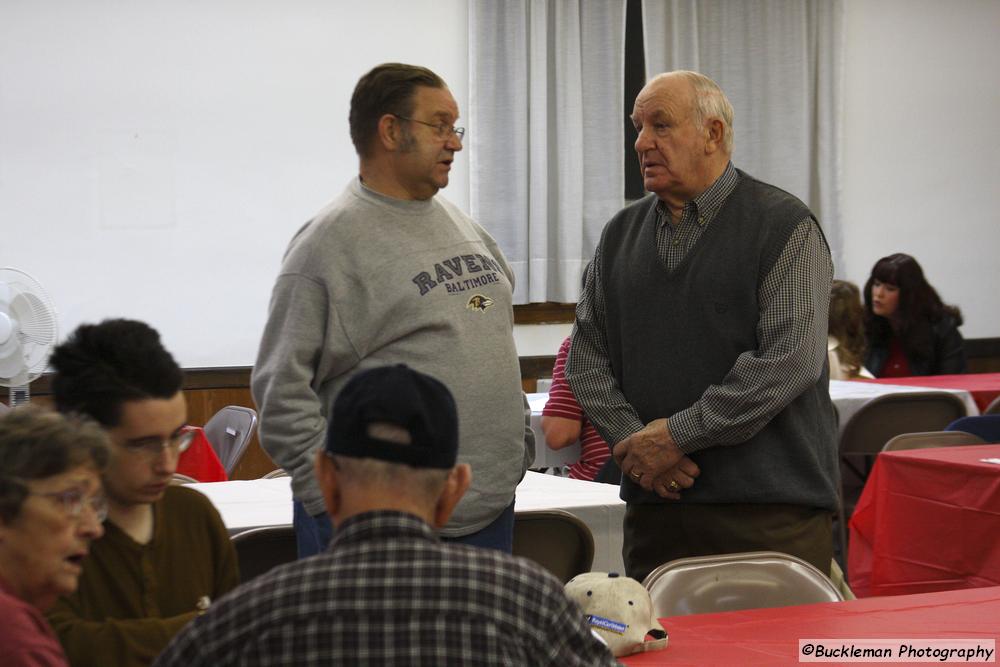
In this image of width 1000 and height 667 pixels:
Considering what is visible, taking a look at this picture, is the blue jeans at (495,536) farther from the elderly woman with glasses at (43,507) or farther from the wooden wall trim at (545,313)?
the wooden wall trim at (545,313)

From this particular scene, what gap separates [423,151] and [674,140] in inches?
23.8

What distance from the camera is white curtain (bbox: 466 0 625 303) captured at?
702 cm

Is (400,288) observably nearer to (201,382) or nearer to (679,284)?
(679,284)

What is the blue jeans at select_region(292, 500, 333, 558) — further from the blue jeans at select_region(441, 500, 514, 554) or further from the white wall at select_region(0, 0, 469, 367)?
the white wall at select_region(0, 0, 469, 367)

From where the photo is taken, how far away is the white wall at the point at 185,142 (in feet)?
20.5

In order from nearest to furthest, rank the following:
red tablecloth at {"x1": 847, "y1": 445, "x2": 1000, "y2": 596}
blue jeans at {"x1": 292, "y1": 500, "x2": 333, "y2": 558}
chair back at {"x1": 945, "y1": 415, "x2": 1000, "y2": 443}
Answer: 1. blue jeans at {"x1": 292, "y1": 500, "x2": 333, "y2": 558}
2. red tablecloth at {"x1": 847, "y1": 445, "x2": 1000, "y2": 596}
3. chair back at {"x1": 945, "y1": 415, "x2": 1000, "y2": 443}

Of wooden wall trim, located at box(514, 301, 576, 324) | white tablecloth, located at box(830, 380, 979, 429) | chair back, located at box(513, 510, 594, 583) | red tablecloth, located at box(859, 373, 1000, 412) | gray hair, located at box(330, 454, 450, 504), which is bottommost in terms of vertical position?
red tablecloth, located at box(859, 373, 1000, 412)

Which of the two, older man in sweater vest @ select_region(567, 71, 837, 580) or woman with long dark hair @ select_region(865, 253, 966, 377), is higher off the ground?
older man in sweater vest @ select_region(567, 71, 837, 580)

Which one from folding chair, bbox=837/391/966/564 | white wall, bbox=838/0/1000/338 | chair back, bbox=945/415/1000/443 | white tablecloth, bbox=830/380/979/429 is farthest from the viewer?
white wall, bbox=838/0/1000/338

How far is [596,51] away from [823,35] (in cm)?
159

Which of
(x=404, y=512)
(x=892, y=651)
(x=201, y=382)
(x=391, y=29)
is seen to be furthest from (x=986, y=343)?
(x=404, y=512)

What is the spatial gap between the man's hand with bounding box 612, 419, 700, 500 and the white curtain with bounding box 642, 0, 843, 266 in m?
5.17

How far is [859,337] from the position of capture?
607 cm

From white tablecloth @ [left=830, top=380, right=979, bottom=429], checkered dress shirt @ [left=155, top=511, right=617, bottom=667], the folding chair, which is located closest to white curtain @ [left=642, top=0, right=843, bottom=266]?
white tablecloth @ [left=830, top=380, right=979, bottom=429]
